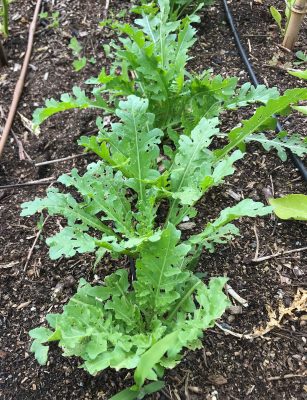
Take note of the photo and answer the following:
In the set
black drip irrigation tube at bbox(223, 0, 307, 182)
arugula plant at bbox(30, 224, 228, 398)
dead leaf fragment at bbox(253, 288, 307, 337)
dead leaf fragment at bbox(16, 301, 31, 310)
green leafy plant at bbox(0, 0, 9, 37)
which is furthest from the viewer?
green leafy plant at bbox(0, 0, 9, 37)

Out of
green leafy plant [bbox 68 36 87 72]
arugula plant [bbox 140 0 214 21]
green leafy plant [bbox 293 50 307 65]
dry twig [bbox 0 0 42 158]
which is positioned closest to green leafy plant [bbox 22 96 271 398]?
dry twig [bbox 0 0 42 158]

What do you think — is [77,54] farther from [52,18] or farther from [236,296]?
[236,296]

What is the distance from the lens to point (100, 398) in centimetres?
165

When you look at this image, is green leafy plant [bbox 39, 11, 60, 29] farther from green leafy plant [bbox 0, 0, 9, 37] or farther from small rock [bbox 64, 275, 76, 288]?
small rock [bbox 64, 275, 76, 288]

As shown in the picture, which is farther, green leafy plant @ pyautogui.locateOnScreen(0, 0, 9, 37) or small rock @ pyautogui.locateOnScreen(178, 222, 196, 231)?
green leafy plant @ pyautogui.locateOnScreen(0, 0, 9, 37)

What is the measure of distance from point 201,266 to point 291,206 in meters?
0.44

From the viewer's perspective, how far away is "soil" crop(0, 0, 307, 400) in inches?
66.6

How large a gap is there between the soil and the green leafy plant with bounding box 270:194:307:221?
0.12 meters

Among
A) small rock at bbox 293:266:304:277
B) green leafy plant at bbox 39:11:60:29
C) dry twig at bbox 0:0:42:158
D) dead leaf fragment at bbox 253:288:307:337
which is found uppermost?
green leafy plant at bbox 39:11:60:29

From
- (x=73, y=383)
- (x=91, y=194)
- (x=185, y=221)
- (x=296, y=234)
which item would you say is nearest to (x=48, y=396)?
(x=73, y=383)

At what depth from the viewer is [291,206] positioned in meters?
2.01

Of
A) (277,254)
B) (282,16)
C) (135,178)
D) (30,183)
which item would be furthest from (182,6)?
(277,254)

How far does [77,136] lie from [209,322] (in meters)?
1.39

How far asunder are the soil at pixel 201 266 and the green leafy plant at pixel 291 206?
0.38 feet
